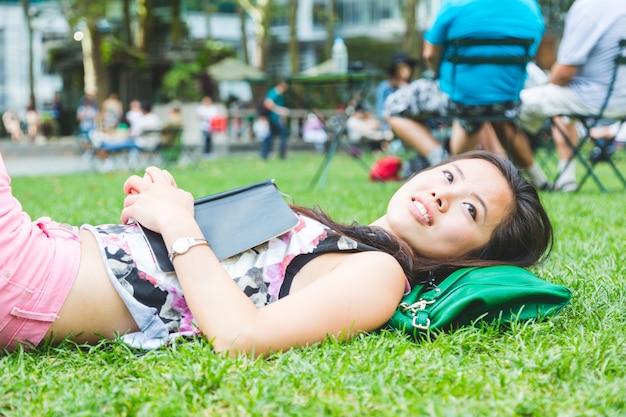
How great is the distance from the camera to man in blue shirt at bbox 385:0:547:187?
6.14 m

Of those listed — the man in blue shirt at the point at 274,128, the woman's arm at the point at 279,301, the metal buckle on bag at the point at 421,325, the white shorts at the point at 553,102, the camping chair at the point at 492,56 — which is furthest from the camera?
the man in blue shirt at the point at 274,128

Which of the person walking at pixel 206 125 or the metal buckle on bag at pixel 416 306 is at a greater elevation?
the metal buckle on bag at pixel 416 306

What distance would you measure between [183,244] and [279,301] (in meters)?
0.31

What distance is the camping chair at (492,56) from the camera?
239 inches

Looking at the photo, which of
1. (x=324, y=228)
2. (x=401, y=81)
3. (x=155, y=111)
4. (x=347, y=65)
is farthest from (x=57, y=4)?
(x=324, y=228)

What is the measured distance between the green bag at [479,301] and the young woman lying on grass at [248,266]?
0.28 ft

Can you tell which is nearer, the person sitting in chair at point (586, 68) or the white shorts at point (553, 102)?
the person sitting in chair at point (586, 68)

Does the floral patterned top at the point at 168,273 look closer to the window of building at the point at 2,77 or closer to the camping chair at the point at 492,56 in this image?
the camping chair at the point at 492,56

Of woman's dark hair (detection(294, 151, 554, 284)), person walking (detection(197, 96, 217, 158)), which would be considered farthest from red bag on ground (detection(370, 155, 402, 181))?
person walking (detection(197, 96, 217, 158))

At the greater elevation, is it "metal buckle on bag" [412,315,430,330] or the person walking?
"metal buckle on bag" [412,315,430,330]

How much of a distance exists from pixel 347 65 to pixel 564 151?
8.72ft

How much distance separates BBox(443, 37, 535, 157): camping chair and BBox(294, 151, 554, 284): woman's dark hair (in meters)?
3.81

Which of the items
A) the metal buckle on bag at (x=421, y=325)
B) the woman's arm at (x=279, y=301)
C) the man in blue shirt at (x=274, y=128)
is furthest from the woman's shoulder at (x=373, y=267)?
the man in blue shirt at (x=274, y=128)

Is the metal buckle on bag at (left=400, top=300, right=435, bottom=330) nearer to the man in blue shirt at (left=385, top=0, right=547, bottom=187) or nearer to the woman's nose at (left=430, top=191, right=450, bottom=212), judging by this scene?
the woman's nose at (left=430, top=191, right=450, bottom=212)
